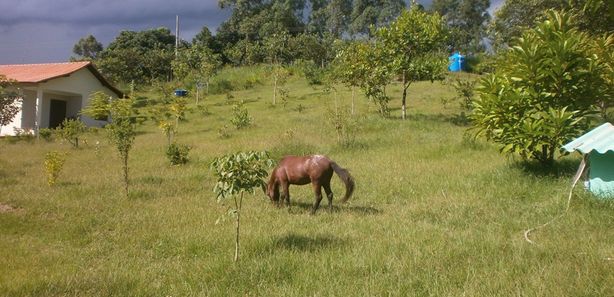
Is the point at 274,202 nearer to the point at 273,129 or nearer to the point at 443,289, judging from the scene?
the point at 443,289

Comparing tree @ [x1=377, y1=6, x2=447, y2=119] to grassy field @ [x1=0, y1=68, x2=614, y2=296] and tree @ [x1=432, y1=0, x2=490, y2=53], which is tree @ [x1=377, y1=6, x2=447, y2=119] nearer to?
grassy field @ [x1=0, y1=68, x2=614, y2=296]

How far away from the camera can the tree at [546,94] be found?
8.23m

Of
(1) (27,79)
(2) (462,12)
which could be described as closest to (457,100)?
(1) (27,79)

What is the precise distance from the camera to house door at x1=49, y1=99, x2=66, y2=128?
83.8ft

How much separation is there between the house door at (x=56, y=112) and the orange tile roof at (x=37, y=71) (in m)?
1.76

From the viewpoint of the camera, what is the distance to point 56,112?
2595cm

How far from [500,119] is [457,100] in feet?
45.8

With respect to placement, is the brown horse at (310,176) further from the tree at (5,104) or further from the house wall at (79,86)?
the house wall at (79,86)

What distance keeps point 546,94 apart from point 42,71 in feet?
82.6

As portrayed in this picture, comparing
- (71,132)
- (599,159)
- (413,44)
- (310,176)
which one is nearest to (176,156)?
(310,176)

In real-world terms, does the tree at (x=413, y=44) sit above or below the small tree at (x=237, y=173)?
above

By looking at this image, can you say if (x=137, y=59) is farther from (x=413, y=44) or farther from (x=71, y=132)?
(x=413, y=44)

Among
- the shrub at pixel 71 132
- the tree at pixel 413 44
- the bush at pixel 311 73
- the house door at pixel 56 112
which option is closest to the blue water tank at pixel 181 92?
the house door at pixel 56 112

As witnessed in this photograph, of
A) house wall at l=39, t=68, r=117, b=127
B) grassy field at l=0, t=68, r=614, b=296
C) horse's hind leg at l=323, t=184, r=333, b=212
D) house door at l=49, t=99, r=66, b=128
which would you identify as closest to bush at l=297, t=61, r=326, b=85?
house wall at l=39, t=68, r=117, b=127
